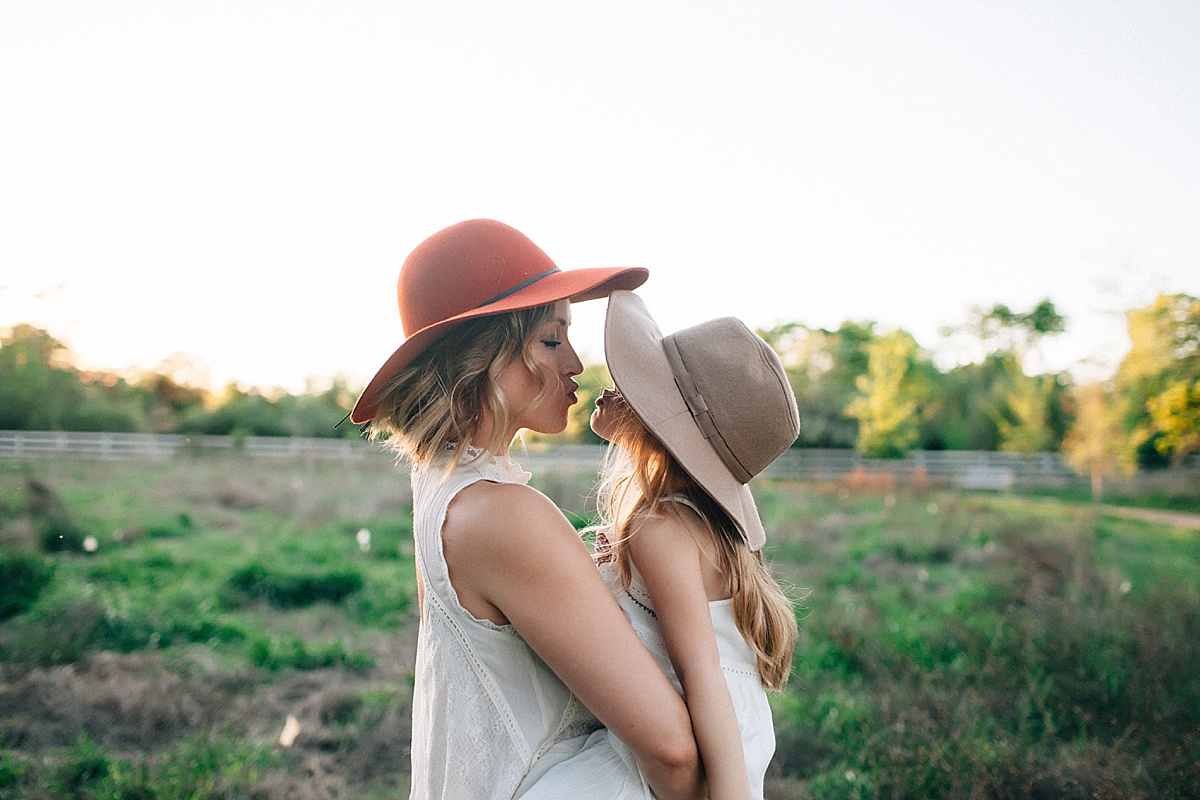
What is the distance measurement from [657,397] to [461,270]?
0.45 meters

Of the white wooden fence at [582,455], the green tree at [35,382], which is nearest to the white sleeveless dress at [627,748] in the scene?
the green tree at [35,382]

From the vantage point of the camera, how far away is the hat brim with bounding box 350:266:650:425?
1469mm

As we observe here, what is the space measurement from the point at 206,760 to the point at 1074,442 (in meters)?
22.9

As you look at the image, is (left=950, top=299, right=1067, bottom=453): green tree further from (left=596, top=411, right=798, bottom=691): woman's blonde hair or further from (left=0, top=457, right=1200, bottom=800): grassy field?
(left=596, top=411, right=798, bottom=691): woman's blonde hair

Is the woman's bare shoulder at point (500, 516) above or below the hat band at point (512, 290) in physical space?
below

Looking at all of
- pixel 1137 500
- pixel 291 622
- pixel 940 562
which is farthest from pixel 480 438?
pixel 1137 500

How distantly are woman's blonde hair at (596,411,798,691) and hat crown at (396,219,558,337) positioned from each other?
0.38 m

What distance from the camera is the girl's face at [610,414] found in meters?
1.68

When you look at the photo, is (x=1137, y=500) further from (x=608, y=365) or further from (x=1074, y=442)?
(x=608, y=365)

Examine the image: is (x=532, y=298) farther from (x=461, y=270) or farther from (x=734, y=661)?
(x=734, y=661)

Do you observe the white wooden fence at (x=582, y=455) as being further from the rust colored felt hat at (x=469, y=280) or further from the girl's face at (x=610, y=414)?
the rust colored felt hat at (x=469, y=280)

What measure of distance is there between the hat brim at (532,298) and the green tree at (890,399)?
29895 mm

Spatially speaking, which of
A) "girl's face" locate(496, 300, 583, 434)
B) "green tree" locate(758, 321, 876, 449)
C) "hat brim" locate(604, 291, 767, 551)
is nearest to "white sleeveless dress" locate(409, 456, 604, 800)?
"girl's face" locate(496, 300, 583, 434)

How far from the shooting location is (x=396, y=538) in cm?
1080
